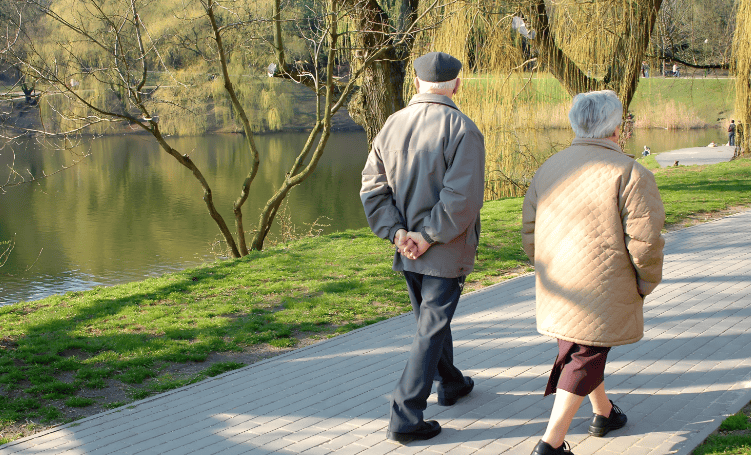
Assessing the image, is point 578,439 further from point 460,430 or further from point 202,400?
point 202,400

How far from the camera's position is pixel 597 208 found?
2.67 metres

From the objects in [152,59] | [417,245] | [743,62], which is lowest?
[417,245]

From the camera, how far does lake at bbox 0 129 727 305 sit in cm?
1395

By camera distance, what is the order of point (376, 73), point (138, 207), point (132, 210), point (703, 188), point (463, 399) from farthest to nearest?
point (138, 207) < point (132, 210) < point (703, 188) < point (376, 73) < point (463, 399)

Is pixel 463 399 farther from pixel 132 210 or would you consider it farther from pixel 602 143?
pixel 132 210

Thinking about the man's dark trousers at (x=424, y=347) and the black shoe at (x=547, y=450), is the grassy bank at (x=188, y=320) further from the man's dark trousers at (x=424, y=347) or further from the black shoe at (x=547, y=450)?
the black shoe at (x=547, y=450)

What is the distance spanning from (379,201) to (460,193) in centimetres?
46

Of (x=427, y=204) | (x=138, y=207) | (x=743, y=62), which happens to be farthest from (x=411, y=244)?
(x=138, y=207)

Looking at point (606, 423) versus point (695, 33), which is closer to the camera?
point (606, 423)

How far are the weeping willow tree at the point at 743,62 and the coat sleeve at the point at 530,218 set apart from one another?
8654mm

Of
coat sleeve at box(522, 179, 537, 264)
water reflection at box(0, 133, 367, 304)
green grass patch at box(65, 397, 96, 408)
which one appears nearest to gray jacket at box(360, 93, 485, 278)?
coat sleeve at box(522, 179, 537, 264)

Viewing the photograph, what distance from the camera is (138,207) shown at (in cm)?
2025

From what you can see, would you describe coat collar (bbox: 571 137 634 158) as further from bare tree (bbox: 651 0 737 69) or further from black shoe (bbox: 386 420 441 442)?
bare tree (bbox: 651 0 737 69)

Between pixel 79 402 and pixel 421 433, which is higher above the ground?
pixel 421 433
